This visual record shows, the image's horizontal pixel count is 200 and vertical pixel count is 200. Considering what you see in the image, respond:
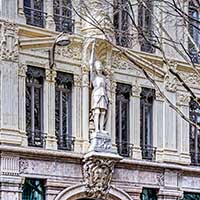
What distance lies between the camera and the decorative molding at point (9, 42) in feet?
72.2

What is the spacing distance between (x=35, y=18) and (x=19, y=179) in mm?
3964

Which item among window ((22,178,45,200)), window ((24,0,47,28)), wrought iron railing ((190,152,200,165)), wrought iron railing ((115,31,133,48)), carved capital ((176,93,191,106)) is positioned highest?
window ((24,0,47,28))

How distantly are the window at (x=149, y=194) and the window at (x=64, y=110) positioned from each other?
8.43ft

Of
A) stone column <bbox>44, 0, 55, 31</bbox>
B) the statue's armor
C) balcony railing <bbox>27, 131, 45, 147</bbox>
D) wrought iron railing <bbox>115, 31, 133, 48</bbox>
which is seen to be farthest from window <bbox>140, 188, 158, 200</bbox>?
stone column <bbox>44, 0, 55, 31</bbox>

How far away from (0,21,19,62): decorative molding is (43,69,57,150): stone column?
3.54 feet

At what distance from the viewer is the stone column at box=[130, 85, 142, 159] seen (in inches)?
961

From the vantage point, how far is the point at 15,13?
22406 millimetres

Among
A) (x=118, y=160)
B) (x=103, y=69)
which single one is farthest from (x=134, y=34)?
(x=118, y=160)

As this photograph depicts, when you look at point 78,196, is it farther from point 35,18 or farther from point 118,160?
point 35,18

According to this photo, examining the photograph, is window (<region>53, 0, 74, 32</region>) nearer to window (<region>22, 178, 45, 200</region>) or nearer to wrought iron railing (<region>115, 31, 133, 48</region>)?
wrought iron railing (<region>115, 31, 133, 48</region>)

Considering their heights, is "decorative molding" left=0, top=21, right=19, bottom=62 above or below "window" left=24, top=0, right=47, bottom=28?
below

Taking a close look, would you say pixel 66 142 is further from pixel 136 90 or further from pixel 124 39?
pixel 124 39

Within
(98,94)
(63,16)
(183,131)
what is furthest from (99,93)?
(183,131)

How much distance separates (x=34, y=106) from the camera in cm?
2272
